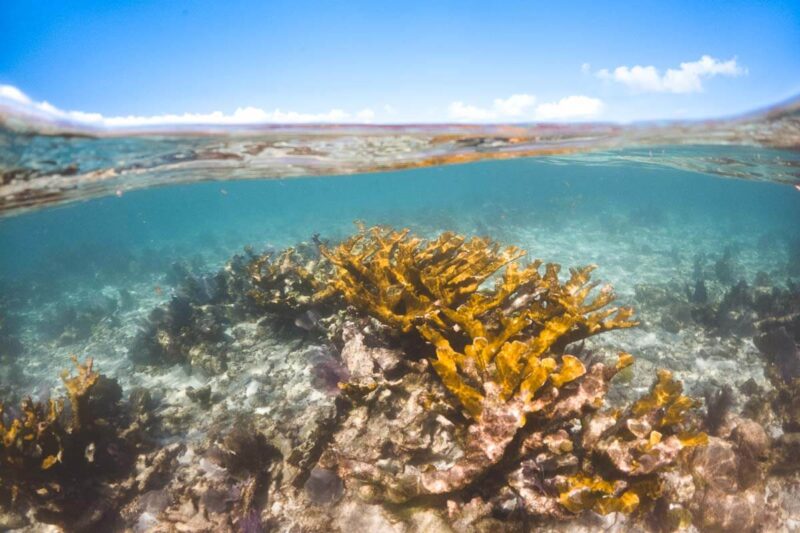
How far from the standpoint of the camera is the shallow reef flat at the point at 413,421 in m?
3.30

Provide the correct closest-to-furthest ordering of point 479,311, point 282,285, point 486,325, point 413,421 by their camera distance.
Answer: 1. point 479,311
2. point 413,421
3. point 486,325
4. point 282,285

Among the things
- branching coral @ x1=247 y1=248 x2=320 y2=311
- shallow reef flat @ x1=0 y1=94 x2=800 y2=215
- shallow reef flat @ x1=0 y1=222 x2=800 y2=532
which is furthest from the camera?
shallow reef flat @ x1=0 y1=94 x2=800 y2=215

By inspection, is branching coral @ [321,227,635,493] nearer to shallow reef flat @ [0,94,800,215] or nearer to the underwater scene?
the underwater scene

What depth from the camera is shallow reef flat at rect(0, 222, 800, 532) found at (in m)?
3.30

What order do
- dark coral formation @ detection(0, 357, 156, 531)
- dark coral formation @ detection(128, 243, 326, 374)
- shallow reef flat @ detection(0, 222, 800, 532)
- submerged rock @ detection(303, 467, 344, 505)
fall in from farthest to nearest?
dark coral formation @ detection(128, 243, 326, 374) < dark coral formation @ detection(0, 357, 156, 531) < submerged rock @ detection(303, 467, 344, 505) < shallow reef flat @ detection(0, 222, 800, 532)

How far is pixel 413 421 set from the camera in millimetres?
4203

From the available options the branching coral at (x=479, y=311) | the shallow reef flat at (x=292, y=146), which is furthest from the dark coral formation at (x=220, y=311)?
the shallow reef flat at (x=292, y=146)

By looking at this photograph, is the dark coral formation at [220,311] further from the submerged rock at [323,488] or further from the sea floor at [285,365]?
the submerged rock at [323,488]

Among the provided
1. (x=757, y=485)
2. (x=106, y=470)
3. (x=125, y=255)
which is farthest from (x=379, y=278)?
(x=125, y=255)

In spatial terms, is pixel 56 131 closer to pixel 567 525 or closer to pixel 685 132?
pixel 567 525

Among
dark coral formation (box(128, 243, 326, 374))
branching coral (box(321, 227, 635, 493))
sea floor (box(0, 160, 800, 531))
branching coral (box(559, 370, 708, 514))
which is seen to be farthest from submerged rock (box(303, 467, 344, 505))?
dark coral formation (box(128, 243, 326, 374))

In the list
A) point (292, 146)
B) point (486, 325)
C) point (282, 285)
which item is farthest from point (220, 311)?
point (486, 325)

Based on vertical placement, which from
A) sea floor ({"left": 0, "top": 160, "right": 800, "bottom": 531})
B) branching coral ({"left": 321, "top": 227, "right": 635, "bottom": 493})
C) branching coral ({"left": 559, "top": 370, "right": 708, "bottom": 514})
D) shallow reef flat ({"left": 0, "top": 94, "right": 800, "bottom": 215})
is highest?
shallow reef flat ({"left": 0, "top": 94, "right": 800, "bottom": 215})

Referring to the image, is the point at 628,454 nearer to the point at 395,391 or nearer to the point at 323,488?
the point at 395,391
